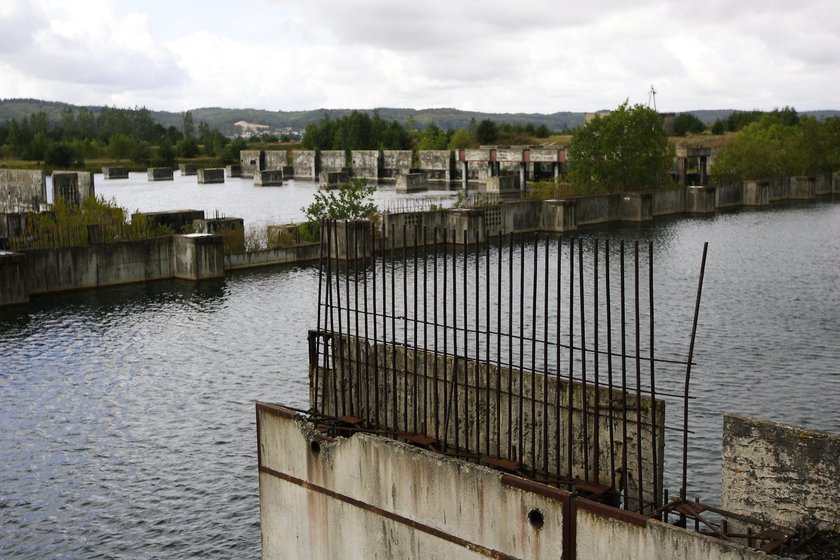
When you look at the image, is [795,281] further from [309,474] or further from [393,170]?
[393,170]

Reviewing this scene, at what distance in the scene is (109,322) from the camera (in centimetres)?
4391

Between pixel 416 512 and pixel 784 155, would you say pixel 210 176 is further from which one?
pixel 416 512

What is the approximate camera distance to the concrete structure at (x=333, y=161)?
165750 millimetres

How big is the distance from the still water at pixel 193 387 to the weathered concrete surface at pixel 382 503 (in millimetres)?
2838

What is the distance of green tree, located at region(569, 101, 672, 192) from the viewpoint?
89.1 m

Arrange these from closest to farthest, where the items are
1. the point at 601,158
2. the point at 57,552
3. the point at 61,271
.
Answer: the point at 57,552, the point at 61,271, the point at 601,158

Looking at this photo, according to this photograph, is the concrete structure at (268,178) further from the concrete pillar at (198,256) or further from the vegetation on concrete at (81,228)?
the concrete pillar at (198,256)

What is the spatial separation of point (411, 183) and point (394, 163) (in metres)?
26.8

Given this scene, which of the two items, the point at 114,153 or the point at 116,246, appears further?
the point at 114,153

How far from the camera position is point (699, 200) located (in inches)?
3514

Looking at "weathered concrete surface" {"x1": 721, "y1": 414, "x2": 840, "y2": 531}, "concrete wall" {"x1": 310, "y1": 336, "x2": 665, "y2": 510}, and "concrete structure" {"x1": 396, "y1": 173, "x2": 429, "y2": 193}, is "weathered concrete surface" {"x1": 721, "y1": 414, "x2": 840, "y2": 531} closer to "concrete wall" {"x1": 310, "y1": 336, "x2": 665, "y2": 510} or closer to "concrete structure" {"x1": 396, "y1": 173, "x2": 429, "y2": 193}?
"concrete wall" {"x1": 310, "y1": 336, "x2": 665, "y2": 510}

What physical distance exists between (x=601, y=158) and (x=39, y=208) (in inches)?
1919

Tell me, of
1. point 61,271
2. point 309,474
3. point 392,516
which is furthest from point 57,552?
point 61,271

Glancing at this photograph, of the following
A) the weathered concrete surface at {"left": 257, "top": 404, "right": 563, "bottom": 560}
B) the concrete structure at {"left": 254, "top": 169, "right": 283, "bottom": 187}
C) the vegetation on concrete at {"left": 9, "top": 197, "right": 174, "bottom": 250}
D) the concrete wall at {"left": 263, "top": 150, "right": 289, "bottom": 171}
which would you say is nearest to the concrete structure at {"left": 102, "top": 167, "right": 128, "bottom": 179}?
the concrete wall at {"left": 263, "top": 150, "right": 289, "bottom": 171}
